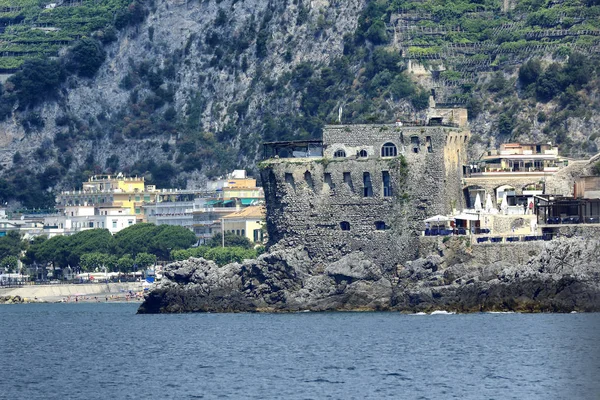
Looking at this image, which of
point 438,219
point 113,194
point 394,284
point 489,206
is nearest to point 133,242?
point 113,194

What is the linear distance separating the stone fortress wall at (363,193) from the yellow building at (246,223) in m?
60.1

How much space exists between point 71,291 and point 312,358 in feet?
243

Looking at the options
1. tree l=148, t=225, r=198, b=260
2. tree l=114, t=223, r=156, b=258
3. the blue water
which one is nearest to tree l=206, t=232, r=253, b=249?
tree l=148, t=225, r=198, b=260

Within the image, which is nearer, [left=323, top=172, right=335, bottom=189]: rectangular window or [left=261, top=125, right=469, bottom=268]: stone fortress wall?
[left=261, top=125, right=469, bottom=268]: stone fortress wall

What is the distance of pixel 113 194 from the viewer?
187m

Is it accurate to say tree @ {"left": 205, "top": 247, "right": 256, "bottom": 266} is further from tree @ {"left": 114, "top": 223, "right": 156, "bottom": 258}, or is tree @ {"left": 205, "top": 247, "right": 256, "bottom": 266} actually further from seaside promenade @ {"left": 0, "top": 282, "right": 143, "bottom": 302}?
tree @ {"left": 114, "top": 223, "right": 156, "bottom": 258}

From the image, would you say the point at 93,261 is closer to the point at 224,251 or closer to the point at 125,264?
the point at 125,264

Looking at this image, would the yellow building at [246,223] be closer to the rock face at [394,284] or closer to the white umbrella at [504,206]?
the rock face at [394,284]

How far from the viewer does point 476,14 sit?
6831 inches

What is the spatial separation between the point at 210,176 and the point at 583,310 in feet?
337

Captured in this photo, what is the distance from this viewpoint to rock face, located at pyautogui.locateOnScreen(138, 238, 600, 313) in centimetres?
9231

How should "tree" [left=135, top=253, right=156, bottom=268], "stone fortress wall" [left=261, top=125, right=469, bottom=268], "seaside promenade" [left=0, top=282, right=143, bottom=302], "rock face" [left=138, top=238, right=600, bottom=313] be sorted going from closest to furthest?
"rock face" [left=138, top=238, right=600, bottom=313] → "stone fortress wall" [left=261, top=125, right=469, bottom=268] → "seaside promenade" [left=0, top=282, right=143, bottom=302] → "tree" [left=135, top=253, right=156, bottom=268]

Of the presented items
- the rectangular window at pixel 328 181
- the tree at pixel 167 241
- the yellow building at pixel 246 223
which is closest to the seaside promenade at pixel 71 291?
the tree at pixel 167 241

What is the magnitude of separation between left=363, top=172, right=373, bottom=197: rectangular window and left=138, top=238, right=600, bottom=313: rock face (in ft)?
12.4
